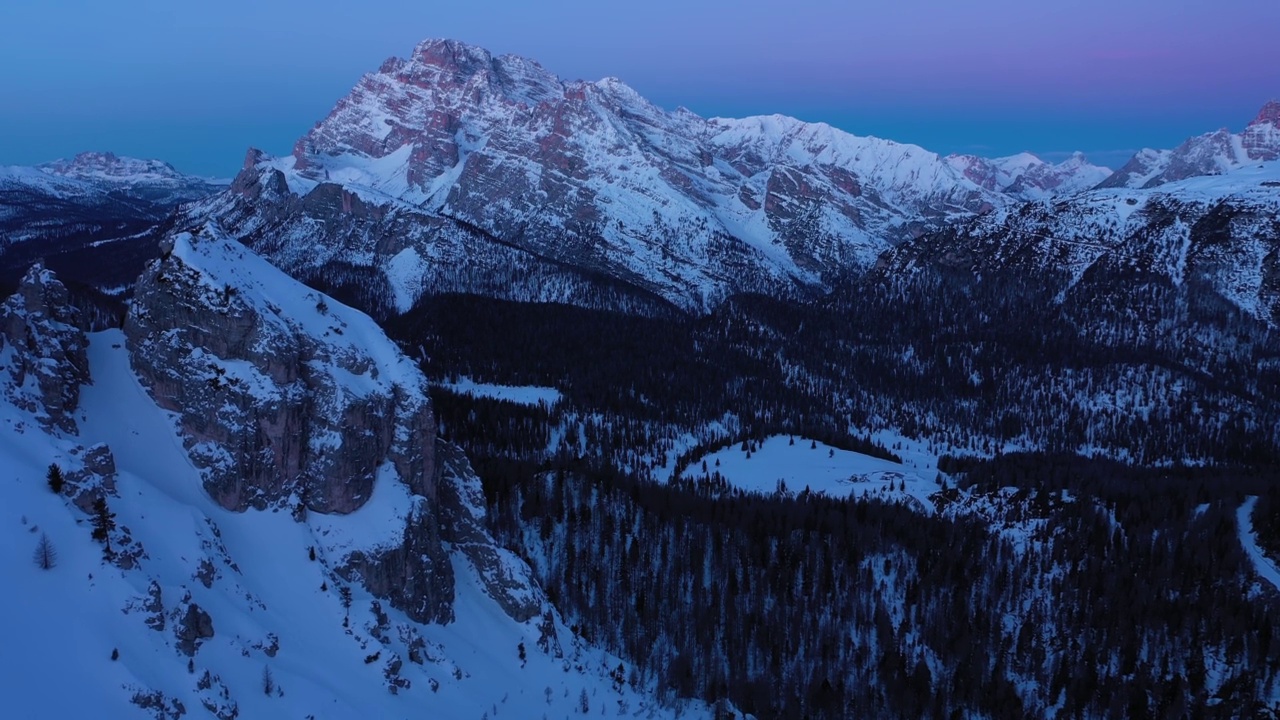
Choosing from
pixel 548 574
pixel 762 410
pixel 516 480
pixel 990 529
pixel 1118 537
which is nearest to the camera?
pixel 548 574

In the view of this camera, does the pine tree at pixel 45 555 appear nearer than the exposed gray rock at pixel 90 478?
Yes

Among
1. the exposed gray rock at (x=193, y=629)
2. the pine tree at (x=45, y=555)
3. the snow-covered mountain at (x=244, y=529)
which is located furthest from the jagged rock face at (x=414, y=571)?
the pine tree at (x=45, y=555)

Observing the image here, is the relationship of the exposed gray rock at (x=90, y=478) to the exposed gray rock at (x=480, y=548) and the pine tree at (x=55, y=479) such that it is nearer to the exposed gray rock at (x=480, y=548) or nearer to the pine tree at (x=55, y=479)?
the pine tree at (x=55, y=479)

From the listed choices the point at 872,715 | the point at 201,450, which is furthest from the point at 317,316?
the point at 872,715

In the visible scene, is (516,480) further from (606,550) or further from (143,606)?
(143,606)

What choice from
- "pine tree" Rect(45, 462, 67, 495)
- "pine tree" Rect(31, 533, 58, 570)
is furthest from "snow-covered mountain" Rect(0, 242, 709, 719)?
"pine tree" Rect(45, 462, 67, 495)

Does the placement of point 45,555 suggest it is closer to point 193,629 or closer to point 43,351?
point 193,629

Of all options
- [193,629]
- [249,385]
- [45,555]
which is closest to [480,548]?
[249,385]
